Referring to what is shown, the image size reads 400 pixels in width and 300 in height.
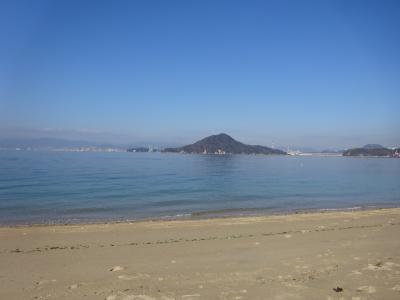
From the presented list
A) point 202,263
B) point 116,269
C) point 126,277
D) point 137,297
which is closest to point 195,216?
point 202,263

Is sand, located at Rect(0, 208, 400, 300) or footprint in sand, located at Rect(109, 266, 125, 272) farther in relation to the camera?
footprint in sand, located at Rect(109, 266, 125, 272)

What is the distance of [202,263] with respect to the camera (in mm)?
9797

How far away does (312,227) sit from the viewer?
1590cm

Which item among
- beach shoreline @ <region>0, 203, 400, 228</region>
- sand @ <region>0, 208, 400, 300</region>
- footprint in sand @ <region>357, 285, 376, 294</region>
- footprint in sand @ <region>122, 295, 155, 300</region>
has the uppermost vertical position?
footprint in sand @ <region>357, 285, 376, 294</region>

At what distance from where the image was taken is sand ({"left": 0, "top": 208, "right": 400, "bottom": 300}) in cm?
759

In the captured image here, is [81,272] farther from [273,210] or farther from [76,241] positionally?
[273,210]

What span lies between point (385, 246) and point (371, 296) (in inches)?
199

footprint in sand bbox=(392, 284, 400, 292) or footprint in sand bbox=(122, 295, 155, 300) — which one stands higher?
footprint in sand bbox=(392, 284, 400, 292)

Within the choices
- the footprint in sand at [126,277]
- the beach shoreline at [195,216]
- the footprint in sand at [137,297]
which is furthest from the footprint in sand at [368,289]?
the beach shoreline at [195,216]

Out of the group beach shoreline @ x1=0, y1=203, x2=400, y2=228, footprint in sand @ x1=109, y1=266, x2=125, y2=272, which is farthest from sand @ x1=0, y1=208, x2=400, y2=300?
beach shoreline @ x1=0, y1=203, x2=400, y2=228

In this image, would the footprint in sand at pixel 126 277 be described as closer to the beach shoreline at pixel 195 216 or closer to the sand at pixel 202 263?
the sand at pixel 202 263

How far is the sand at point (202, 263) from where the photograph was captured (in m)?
7.59

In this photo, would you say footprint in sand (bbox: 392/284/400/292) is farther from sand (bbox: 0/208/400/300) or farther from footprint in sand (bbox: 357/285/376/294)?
footprint in sand (bbox: 357/285/376/294)

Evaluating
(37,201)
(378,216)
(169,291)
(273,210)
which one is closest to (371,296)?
(169,291)
